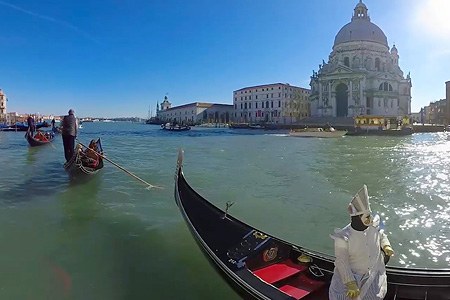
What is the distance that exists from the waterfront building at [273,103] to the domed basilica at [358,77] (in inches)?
475

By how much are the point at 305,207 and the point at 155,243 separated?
9.48 ft

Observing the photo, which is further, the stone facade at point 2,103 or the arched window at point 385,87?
the stone facade at point 2,103

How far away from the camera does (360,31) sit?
163ft

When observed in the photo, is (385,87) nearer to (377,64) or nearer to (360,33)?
(377,64)

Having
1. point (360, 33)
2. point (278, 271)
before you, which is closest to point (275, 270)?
point (278, 271)

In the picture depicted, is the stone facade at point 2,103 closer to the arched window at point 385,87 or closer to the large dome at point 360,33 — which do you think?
the large dome at point 360,33

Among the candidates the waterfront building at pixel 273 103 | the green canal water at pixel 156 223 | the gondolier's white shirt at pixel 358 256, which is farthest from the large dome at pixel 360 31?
the gondolier's white shirt at pixel 358 256

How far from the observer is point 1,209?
5.59m

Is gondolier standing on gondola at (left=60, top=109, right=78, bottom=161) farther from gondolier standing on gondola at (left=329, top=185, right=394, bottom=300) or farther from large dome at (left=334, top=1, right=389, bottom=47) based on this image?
large dome at (left=334, top=1, right=389, bottom=47)

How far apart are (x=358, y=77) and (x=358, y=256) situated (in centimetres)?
4923

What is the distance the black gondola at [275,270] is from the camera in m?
2.19

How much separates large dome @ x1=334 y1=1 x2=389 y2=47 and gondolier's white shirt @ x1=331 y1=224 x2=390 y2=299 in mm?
53313

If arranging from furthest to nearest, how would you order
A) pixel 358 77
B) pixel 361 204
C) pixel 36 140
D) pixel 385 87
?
pixel 385 87 < pixel 358 77 < pixel 36 140 < pixel 361 204

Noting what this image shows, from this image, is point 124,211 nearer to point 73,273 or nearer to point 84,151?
point 73,273
